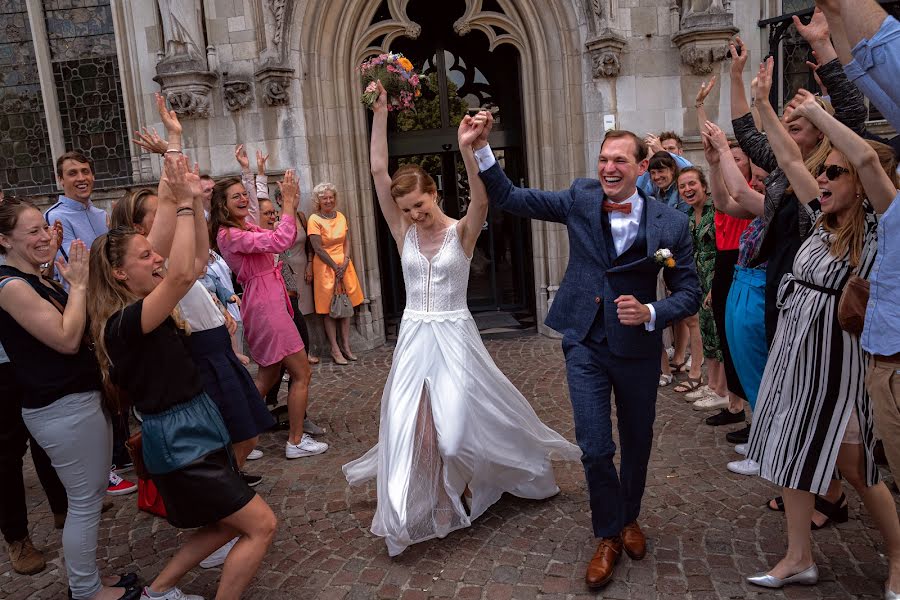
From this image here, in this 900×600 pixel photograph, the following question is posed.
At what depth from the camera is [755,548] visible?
364 centimetres

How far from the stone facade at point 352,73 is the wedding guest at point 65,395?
17.5 feet

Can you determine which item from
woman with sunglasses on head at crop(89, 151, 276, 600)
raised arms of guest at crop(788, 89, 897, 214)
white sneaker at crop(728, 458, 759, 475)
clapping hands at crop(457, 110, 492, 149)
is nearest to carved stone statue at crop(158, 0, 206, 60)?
woman with sunglasses on head at crop(89, 151, 276, 600)

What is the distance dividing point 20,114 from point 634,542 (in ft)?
34.1

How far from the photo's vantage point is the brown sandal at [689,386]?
6.45 m

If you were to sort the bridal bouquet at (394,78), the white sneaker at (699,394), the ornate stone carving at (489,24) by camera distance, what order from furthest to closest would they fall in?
the ornate stone carving at (489,24)
the white sneaker at (699,394)
the bridal bouquet at (394,78)

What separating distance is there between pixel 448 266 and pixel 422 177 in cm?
54

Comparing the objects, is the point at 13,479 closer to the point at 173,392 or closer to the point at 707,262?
the point at 173,392

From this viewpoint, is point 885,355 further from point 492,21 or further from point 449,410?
point 492,21

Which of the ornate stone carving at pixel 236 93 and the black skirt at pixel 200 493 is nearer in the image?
the black skirt at pixel 200 493

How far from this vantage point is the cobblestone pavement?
3.42 m

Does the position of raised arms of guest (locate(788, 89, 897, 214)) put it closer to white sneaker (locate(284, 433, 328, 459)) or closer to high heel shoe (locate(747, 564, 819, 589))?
high heel shoe (locate(747, 564, 819, 589))

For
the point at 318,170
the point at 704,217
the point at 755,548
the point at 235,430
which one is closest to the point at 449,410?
the point at 235,430

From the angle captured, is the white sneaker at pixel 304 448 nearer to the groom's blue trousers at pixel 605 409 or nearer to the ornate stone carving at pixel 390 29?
the groom's blue trousers at pixel 605 409

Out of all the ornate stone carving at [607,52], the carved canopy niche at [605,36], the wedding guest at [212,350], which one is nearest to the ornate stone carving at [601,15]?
the carved canopy niche at [605,36]
